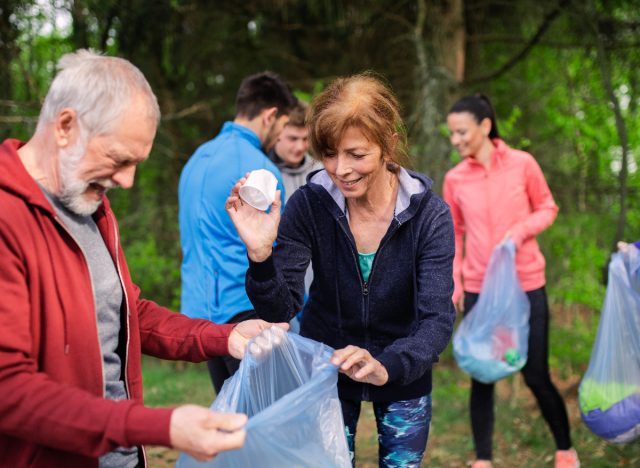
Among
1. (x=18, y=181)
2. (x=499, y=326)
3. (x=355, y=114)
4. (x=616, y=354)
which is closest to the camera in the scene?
(x=18, y=181)

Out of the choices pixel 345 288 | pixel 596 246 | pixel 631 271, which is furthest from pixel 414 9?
pixel 345 288

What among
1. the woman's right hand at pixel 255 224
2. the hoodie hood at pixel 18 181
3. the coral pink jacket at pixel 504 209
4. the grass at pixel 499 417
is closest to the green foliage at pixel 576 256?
the grass at pixel 499 417

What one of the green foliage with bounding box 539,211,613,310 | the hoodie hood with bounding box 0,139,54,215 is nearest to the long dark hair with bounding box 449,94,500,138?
the green foliage with bounding box 539,211,613,310

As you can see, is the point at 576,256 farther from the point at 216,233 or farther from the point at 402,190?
the point at 402,190

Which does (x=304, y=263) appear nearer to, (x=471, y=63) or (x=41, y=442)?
(x=41, y=442)

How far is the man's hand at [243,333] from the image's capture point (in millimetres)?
1956

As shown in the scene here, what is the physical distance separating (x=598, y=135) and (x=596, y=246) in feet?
3.30

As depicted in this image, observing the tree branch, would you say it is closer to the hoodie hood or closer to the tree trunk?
the tree trunk

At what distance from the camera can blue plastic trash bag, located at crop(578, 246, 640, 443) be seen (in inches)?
123

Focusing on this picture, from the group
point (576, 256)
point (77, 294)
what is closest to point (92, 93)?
point (77, 294)

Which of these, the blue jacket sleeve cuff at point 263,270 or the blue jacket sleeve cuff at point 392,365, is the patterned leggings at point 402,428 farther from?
the blue jacket sleeve cuff at point 263,270

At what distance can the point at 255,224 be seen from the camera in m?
2.07

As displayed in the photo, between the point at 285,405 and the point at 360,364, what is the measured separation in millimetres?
277

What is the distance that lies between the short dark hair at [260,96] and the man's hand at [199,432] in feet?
7.01
